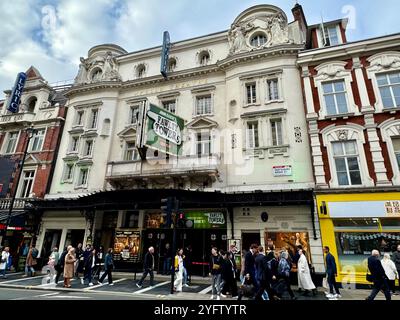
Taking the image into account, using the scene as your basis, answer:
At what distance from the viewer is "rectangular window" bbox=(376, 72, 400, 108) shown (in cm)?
1425

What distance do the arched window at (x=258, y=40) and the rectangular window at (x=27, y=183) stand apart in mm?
22070

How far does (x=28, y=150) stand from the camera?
22.7m

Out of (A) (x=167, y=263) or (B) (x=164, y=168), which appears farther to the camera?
(B) (x=164, y=168)

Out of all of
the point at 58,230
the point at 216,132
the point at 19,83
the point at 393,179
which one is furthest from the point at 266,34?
the point at 19,83

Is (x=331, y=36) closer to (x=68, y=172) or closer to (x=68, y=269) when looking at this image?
(x=68, y=269)

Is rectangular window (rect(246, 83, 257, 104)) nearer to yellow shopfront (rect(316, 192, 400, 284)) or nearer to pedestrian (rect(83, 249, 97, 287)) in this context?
yellow shopfront (rect(316, 192, 400, 284))

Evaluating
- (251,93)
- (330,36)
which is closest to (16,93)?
(251,93)

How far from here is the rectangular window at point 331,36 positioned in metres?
17.8

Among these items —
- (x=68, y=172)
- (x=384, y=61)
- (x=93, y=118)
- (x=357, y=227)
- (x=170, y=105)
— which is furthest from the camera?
(x=93, y=118)

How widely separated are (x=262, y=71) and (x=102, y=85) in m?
14.2

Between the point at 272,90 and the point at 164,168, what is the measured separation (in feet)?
31.5

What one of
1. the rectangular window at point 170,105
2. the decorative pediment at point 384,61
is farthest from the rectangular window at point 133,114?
the decorative pediment at point 384,61

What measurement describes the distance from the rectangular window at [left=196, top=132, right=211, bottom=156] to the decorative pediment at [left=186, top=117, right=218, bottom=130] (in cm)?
60

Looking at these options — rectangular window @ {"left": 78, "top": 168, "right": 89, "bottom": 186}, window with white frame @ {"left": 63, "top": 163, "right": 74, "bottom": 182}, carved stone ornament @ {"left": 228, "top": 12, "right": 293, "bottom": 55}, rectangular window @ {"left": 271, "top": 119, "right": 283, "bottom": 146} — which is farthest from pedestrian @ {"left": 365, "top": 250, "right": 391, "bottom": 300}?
window with white frame @ {"left": 63, "top": 163, "right": 74, "bottom": 182}
